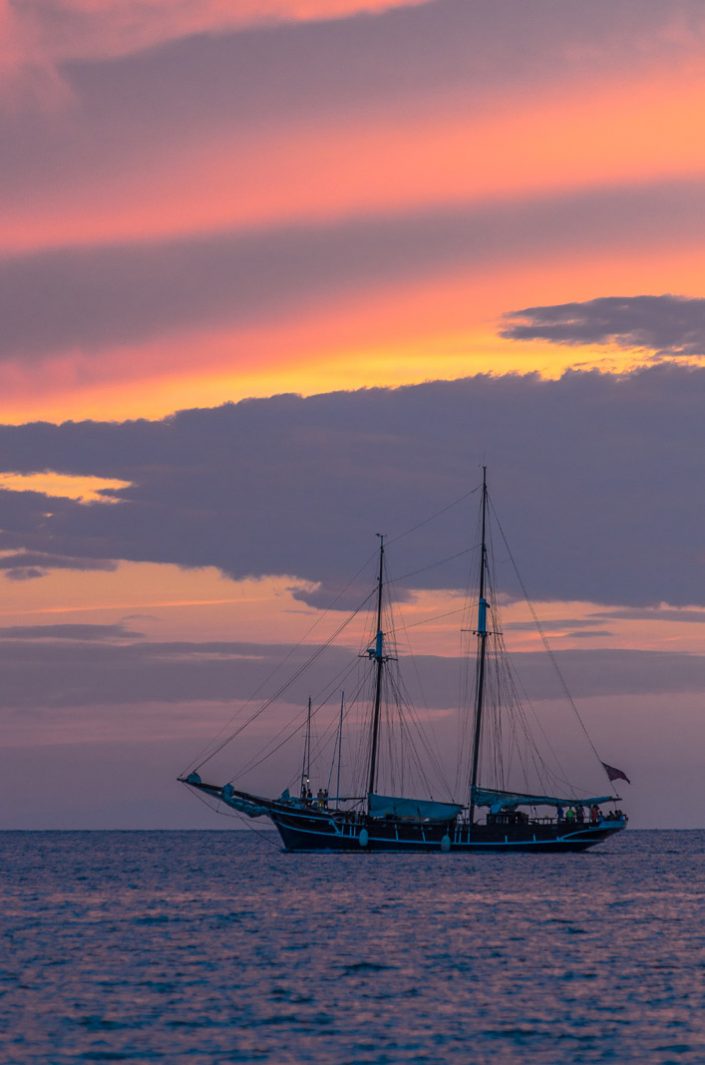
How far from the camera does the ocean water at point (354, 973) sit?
158 ft

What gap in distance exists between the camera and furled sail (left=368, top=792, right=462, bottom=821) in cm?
15425

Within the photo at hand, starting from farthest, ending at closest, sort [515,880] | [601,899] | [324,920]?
[515,880]
[601,899]
[324,920]

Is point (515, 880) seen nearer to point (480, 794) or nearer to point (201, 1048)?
point (480, 794)

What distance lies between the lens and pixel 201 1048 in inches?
1875

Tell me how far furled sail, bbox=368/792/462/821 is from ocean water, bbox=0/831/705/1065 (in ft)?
100

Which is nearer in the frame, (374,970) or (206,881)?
(374,970)

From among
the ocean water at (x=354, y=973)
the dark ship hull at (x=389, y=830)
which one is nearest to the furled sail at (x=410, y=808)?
the dark ship hull at (x=389, y=830)

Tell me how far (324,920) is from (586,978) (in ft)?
91.0

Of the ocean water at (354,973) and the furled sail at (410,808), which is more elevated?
the furled sail at (410,808)

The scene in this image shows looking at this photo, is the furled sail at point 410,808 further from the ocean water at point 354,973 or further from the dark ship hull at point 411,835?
the ocean water at point 354,973

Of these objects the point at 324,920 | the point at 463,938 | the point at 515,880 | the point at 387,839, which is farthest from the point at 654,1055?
the point at 387,839

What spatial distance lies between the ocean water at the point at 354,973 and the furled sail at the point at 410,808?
100 ft

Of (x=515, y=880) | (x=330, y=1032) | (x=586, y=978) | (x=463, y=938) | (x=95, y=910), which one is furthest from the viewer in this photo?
(x=515, y=880)

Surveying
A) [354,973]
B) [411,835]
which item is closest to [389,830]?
[411,835]
